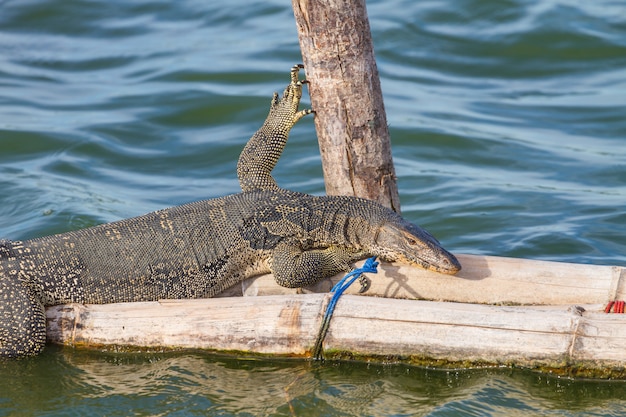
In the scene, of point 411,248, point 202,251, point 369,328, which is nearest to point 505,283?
point 411,248

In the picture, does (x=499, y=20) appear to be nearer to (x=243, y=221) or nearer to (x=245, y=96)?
(x=245, y=96)


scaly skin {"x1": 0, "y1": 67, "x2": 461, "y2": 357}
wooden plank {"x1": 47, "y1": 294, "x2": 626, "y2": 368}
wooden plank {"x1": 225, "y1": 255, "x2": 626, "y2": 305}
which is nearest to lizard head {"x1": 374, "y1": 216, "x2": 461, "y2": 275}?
scaly skin {"x1": 0, "y1": 67, "x2": 461, "y2": 357}

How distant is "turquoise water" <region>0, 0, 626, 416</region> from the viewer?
7285mm

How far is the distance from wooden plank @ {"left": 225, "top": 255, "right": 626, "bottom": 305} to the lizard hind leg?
207 cm

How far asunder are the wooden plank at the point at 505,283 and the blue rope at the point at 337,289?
0.14m

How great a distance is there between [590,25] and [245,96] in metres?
7.10

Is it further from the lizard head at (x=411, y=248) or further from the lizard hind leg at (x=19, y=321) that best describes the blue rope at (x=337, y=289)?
the lizard hind leg at (x=19, y=321)

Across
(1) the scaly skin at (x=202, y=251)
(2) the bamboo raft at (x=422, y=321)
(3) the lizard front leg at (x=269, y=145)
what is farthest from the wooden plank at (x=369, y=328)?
(3) the lizard front leg at (x=269, y=145)

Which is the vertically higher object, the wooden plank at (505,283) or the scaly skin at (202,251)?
the scaly skin at (202,251)

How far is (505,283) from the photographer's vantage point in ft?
24.8

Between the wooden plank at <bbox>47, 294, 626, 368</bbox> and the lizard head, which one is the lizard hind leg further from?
the lizard head

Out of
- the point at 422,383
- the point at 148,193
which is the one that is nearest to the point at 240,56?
the point at 148,193

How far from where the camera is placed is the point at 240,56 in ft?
63.4

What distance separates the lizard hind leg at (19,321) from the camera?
7.62 metres
